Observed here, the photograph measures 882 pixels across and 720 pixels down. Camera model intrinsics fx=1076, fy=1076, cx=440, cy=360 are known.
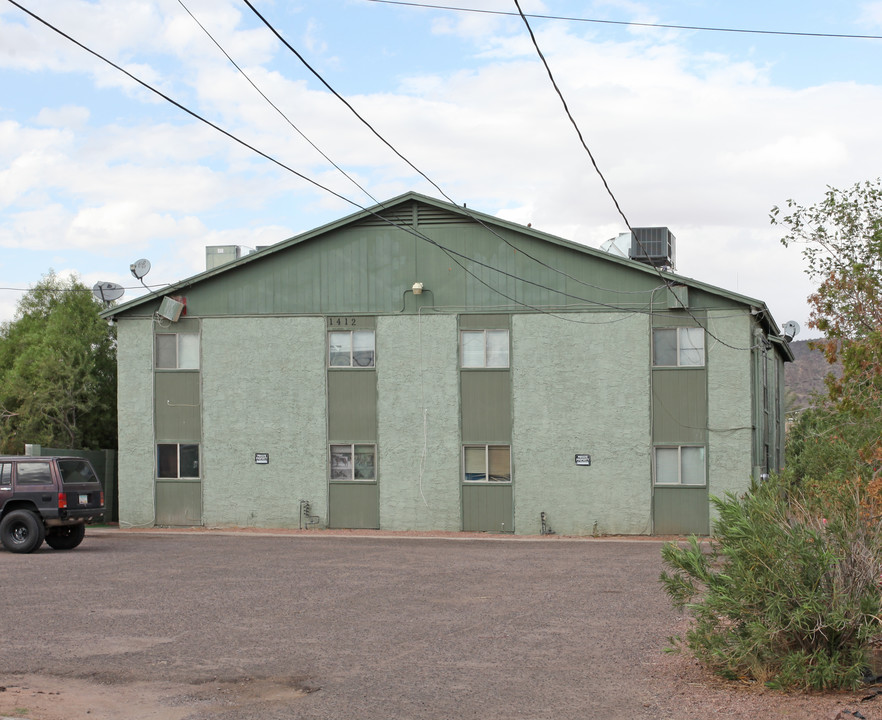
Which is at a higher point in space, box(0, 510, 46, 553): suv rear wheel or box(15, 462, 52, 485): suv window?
box(15, 462, 52, 485): suv window

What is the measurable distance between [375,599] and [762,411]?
757 inches

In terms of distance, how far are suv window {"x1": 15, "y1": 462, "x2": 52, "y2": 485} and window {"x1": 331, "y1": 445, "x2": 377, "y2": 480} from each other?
9.08 meters

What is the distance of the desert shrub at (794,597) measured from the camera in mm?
7871

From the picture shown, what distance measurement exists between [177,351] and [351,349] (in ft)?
15.9

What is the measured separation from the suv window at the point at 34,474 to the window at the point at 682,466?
14435mm

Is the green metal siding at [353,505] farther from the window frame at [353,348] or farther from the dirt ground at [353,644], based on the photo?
the dirt ground at [353,644]

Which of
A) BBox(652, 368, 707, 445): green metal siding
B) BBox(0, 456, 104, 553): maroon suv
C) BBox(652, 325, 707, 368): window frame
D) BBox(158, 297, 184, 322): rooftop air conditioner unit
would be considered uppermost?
BBox(158, 297, 184, 322): rooftop air conditioner unit

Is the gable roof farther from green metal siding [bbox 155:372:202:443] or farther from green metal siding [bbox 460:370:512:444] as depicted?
green metal siding [bbox 460:370:512:444]

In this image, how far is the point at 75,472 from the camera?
2111cm

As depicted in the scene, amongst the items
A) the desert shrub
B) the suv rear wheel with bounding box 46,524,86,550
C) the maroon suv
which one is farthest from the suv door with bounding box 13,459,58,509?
the desert shrub

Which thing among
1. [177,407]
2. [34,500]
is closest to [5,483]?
[34,500]

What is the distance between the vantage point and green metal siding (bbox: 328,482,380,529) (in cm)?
2811

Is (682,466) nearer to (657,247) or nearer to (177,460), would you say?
(657,247)

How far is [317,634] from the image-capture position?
10961 mm
